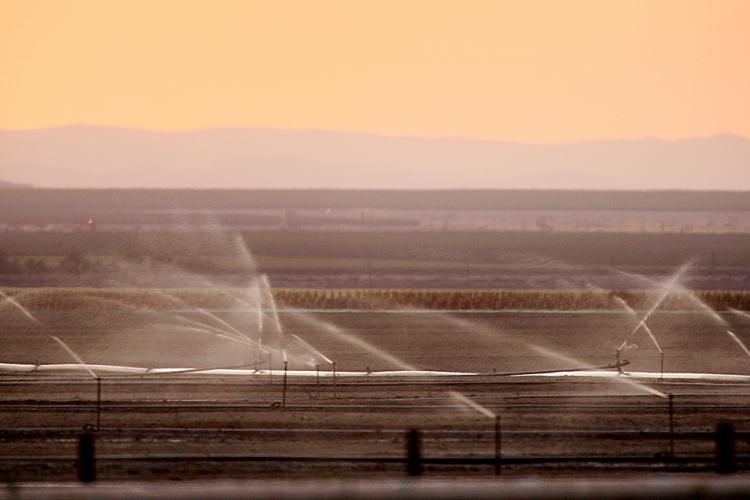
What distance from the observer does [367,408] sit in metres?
26.3

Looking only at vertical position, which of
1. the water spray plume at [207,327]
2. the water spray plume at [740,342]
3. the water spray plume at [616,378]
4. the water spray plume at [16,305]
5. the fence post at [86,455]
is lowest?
the fence post at [86,455]

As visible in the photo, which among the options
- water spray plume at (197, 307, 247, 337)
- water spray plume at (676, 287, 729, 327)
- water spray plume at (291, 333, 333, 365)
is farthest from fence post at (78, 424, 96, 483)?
water spray plume at (676, 287, 729, 327)

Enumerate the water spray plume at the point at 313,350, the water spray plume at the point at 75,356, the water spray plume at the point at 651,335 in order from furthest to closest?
1. the water spray plume at the point at 651,335
2. the water spray plume at the point at 313,350
3. the water spray plume at the point at 75,356

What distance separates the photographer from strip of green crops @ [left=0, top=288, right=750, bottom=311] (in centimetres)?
5394

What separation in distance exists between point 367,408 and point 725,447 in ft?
32.2

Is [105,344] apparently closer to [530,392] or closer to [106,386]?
[106,386]

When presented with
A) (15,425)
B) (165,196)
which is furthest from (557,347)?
(165,196)

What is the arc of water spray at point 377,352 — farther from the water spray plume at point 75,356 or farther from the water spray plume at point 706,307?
the water spray plume at point 706,307

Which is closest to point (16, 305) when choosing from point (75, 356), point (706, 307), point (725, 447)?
point (75, 356)

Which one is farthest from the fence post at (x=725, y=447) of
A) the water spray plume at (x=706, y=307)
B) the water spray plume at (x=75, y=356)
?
the water spray plume at (x=706, y=307)

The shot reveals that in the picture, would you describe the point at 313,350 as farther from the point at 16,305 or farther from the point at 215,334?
the point at 16,305

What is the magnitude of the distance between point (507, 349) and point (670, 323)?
9132 mm

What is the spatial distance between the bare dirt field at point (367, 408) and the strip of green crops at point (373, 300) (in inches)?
393

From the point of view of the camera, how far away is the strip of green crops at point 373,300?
53.9 m
